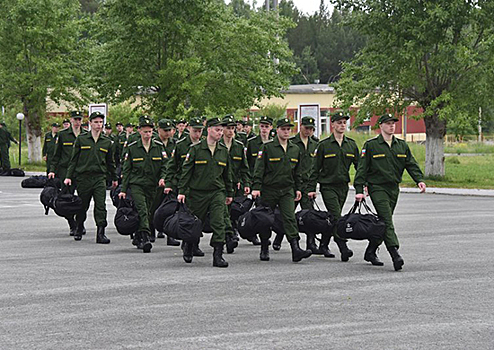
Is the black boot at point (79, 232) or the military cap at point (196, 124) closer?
the military cap at point (196, 124)

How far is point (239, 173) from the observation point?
13.4 metres

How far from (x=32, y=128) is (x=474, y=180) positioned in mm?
22210

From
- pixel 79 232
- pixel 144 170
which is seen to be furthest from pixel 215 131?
pixel 79 232

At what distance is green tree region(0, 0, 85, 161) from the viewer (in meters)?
43.0

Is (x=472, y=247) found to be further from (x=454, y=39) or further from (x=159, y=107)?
(x=159, y=107)

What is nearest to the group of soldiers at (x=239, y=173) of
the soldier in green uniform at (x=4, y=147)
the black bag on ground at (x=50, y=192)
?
the black bag on ground at (x=50, y=192)

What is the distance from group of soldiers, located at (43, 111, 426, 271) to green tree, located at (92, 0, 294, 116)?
67.9 ft

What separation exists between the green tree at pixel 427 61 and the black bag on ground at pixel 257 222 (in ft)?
63.1

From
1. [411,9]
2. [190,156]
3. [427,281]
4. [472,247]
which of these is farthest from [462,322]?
[411,9]

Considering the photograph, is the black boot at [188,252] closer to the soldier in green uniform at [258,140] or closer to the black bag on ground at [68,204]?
the soldier in green uniform at [258,140]

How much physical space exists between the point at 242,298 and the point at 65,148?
24.5ft

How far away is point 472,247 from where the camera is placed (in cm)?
1385

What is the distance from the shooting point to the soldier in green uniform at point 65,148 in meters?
15.9

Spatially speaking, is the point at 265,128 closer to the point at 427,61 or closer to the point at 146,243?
the point at 146,243
